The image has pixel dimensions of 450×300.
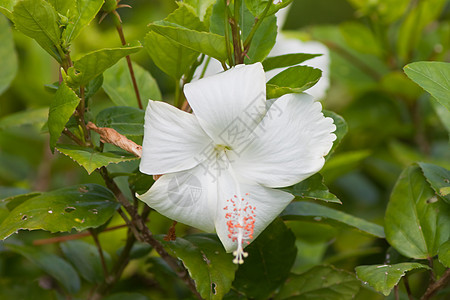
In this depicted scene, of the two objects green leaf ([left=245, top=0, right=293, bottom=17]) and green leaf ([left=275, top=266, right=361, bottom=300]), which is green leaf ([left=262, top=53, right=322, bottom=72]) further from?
green leaf ([left=275, top=266, right=361, bottom=300])

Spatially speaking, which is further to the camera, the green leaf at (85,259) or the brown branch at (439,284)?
the green leaf at (85,259)

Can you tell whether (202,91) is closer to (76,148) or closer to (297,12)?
(76,148)

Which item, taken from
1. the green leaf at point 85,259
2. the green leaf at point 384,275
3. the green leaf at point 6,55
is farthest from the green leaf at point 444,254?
the green leaf at point 6,55

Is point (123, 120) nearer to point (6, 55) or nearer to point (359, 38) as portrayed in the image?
point (6, 55)

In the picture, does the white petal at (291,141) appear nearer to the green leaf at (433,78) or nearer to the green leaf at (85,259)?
the green leaf at (433,78)

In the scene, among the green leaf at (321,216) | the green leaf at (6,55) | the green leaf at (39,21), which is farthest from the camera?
the green leaf at (6,55)

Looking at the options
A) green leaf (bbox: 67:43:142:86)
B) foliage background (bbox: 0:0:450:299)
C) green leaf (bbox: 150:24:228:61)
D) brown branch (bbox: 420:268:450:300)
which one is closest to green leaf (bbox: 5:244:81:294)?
foliage background (bbox: 0:0:450:299)

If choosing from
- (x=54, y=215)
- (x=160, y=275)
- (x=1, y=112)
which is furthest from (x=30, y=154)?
(x=54, y=215)
